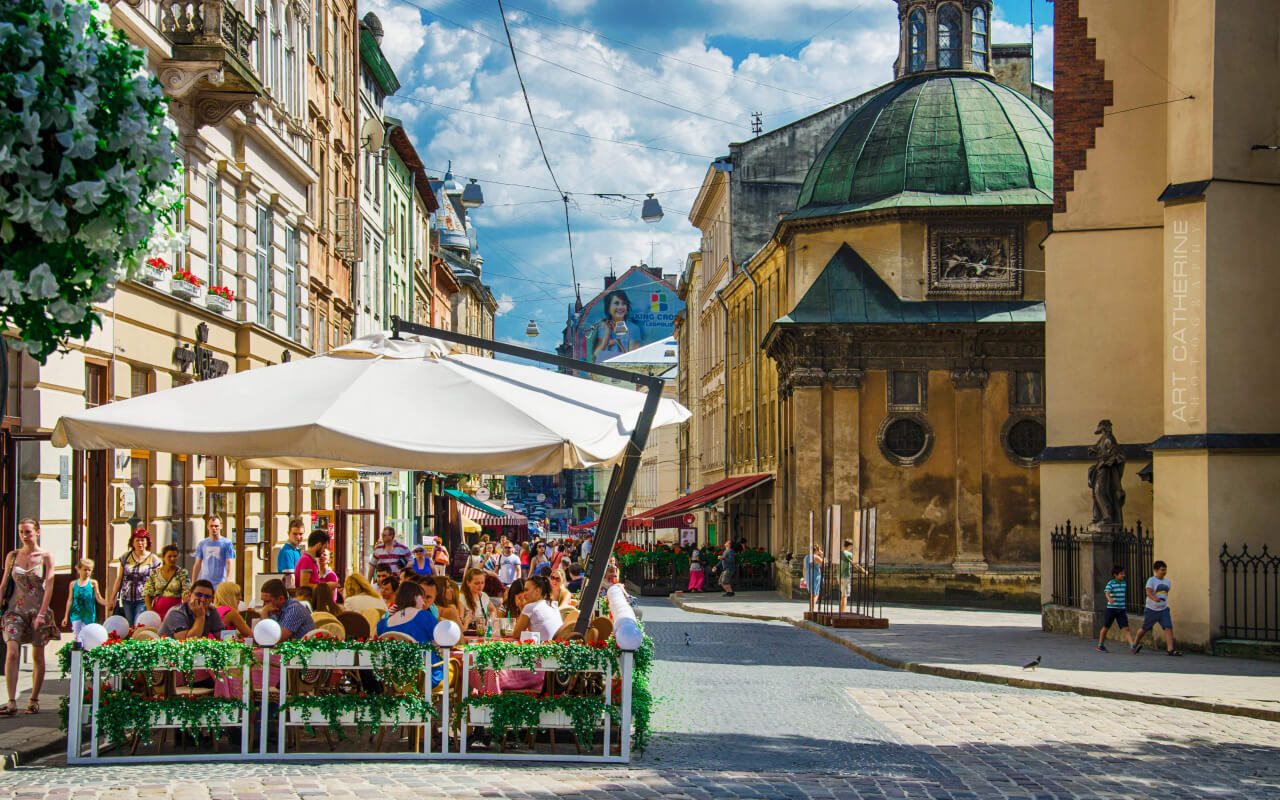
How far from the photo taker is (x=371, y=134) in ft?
156

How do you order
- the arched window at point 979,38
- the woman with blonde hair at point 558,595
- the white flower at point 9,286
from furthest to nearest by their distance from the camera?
the arched window at point 979,38
the woman with blonde hair at point 558,595
the white flower at point 9,286

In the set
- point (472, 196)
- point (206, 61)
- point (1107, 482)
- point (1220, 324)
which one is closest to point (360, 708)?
point (206, 61)

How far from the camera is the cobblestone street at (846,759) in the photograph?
31.6ft

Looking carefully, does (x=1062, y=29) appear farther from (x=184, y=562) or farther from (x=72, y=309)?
(x=72, y=309)

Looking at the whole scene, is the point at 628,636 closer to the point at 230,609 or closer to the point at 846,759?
the point at 846,759

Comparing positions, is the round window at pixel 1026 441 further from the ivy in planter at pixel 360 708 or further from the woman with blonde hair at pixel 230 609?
the ivy in planter at pixel 360 708

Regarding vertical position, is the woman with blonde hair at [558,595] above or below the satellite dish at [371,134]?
below

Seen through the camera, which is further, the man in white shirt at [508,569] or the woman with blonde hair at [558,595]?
the man in white shirt at [508,569]

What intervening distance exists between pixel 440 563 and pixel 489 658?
1504 centimetres

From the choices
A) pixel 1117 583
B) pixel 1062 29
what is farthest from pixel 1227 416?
pixel 1062 29

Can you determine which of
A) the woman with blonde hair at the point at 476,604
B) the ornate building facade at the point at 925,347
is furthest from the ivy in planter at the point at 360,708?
the ornate building facade at the point at 925,347

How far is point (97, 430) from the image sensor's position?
11336mm

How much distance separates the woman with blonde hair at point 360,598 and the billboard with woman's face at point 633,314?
4914 inches

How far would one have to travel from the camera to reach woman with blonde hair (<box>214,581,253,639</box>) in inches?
462
